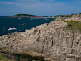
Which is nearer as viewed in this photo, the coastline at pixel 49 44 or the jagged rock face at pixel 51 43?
the jagged rock face at pixel 51 43

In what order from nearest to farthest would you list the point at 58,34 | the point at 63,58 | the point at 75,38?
the point at 63,58 → the point at 75,38 → the point at 58,34

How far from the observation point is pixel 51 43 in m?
30.4

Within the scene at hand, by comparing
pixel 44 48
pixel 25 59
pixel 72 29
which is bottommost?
pixel 25 59

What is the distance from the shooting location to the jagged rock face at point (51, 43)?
26172 millimetres

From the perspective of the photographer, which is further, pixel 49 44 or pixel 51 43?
pixel 49 44

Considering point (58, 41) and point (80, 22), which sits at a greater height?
point (80, 22)

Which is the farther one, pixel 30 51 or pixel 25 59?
pixel 30 51

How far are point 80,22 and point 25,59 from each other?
18.6 metres

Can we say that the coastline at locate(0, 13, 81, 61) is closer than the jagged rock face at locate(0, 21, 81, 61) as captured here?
No

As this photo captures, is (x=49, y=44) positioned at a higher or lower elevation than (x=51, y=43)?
lower

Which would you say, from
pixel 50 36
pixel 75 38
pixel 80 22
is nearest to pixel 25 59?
pixel 50 36

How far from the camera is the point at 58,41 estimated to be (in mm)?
29125

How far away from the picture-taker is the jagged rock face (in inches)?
1030

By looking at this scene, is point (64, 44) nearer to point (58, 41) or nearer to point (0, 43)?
point (58, 41)
